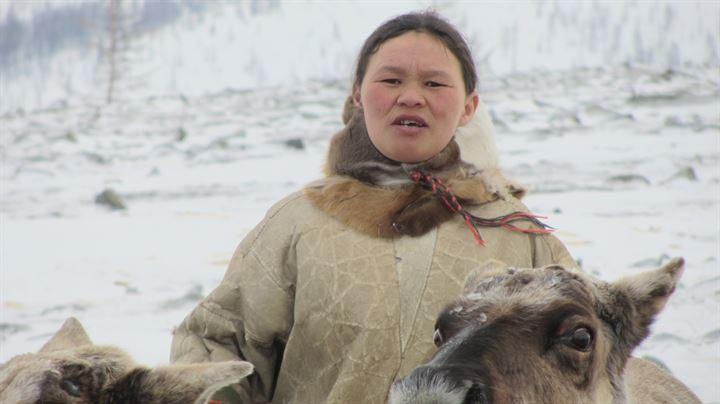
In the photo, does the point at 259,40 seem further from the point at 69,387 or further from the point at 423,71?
the point at 69,387

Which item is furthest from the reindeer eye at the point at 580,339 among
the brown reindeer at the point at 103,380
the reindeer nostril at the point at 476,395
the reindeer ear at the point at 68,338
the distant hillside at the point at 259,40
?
the distant hillside at the point at 259,40

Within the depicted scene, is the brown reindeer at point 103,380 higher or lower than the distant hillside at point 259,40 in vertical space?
higher

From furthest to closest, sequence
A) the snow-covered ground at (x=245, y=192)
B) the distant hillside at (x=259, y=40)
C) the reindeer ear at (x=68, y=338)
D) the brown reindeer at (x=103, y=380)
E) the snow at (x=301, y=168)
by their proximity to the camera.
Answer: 1. the distant hillside at (x=259, y=40)
2. the snow at (x=301, y=168)
3. the snow-covered ground at (x=245, y=192)
4. the reindeer ear at (x=68, y=338)
5. the brown reindeer at (x=103, y=380)

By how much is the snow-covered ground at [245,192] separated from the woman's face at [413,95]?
278 cm

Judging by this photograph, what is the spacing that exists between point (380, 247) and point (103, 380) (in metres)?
1.24

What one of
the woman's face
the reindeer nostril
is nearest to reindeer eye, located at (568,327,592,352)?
the reindeer nostril

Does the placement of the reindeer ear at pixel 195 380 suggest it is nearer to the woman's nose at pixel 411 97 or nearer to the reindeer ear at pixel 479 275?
the reindeer ear at pixel 479 275

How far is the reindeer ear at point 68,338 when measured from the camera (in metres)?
2.62

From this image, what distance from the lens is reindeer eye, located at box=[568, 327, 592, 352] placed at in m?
2.36

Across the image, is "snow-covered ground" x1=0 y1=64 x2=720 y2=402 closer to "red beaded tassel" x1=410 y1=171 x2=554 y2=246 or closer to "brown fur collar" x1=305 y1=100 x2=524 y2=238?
"red beaded tassel" x1=410 y1=171 x2=554 y2=246

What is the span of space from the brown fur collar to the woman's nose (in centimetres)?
26

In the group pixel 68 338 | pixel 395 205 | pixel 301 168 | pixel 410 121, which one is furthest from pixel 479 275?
pixel 301 168

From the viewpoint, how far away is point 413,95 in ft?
10.2

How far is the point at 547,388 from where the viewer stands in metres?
2.28
